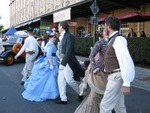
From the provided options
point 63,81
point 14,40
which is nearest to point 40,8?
point 14,40

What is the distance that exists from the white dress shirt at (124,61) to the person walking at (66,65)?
2.68m

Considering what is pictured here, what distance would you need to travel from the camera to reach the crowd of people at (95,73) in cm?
446

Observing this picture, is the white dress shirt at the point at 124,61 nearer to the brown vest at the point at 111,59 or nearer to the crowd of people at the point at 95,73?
the crowd of people at the point at 95,73

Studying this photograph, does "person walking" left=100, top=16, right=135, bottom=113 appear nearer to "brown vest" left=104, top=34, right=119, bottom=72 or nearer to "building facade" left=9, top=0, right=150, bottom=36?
"brown vest" left=104, top=34, right=119, bottom=72

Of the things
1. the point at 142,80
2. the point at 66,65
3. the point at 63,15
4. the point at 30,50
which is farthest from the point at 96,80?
the point at 63,15

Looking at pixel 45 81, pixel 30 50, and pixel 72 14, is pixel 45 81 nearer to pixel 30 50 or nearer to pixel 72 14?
pixel 30 50

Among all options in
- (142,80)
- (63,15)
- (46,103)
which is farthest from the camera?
(63,15)

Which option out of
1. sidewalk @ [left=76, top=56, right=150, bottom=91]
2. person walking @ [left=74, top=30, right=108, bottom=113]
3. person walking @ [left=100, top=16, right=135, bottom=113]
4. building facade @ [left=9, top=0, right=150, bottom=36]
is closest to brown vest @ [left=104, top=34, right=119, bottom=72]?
person walking @ [left=100, top=16, right=135, bottom=113]

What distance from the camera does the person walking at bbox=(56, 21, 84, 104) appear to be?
7.08 metres

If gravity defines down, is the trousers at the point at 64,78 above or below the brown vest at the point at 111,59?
below

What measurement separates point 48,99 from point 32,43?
9.47ft

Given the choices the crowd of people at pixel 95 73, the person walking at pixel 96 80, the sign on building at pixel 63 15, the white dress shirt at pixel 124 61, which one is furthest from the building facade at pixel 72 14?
the white dress shirt at pixel 124 61

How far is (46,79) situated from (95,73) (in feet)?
9.73

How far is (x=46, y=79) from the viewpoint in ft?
26.2
